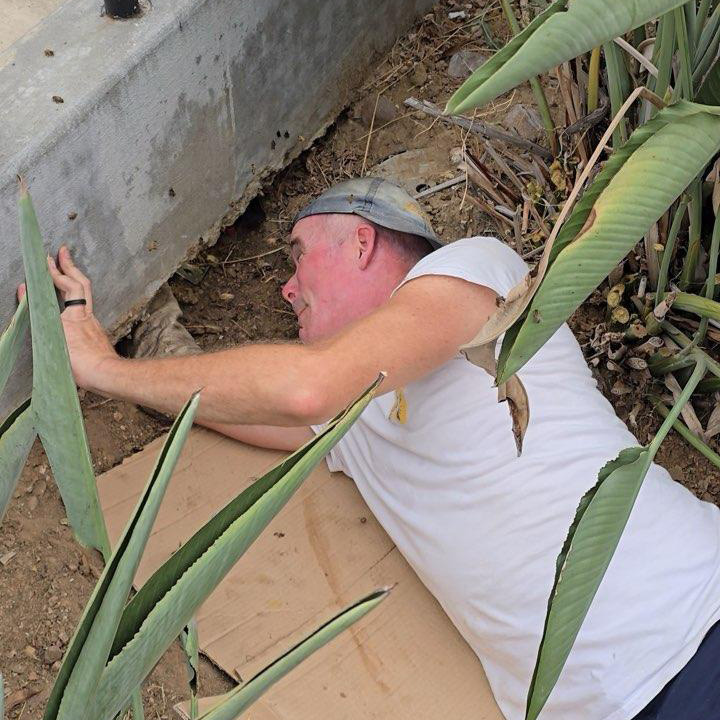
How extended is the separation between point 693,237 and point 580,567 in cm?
114

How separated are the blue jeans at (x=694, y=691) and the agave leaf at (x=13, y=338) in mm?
1193

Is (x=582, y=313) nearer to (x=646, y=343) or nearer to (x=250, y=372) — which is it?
(x=646, y=343)

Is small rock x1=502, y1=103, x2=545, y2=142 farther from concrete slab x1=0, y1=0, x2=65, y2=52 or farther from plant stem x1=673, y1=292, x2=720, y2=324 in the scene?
concrete slab x1=0, y1=0, x2=65, y2=52

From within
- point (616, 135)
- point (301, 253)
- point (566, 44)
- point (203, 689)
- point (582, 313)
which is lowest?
point (203, 689)

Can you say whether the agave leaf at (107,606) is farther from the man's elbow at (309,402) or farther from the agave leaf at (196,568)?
the man's elbow at (309,402)

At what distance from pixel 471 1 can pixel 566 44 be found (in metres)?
2.20

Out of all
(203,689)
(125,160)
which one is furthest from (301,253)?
(203,689)

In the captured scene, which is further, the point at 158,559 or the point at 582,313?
the point at 582,313

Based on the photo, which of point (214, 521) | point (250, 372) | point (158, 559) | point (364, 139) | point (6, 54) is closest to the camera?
point (214, 521)

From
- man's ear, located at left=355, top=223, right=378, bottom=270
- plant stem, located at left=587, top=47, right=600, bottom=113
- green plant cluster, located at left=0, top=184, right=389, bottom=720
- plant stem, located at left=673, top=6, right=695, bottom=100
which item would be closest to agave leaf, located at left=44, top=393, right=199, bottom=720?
green plant cluster, located at left=0, top=184, right=389, bottom=720

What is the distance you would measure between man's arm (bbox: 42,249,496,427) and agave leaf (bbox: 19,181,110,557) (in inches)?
27.6

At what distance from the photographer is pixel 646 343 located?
7.12 feet

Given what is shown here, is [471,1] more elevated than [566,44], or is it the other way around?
[566,44]

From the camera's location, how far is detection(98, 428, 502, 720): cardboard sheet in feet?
6.41
